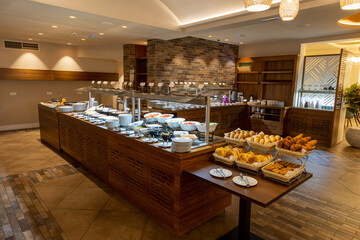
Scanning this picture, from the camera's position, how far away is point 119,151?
295cm

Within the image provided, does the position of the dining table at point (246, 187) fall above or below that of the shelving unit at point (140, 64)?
below

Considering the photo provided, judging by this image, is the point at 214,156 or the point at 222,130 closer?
the point at 214,156

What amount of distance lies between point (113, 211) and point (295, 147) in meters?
2.09

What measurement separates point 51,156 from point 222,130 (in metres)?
4.34

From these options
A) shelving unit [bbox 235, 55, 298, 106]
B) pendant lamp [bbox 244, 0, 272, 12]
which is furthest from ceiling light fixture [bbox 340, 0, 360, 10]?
shelving unit [bbox 235, 55, 298, 106]

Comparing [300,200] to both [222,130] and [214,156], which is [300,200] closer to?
[214,156]

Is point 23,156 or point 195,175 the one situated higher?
point 195,175

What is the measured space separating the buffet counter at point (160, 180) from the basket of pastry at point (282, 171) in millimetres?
631

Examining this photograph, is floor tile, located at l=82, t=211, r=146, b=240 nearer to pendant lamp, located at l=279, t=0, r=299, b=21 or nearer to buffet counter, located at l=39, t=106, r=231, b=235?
buffet counter, located at l=39, t=106, r=231, b=235

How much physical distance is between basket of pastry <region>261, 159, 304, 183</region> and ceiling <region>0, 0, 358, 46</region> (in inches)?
114

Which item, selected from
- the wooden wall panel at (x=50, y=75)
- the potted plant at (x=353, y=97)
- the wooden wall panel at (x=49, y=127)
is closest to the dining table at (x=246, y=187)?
the wooden wall panel at (x=49, y=127)

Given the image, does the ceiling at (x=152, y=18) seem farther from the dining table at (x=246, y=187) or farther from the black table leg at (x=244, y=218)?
the black table leg at (x=244, y=218)

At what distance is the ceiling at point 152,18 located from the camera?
3.78 metres

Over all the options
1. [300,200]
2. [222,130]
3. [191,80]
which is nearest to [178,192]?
[300,200]
